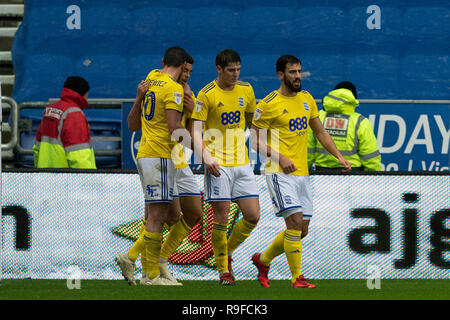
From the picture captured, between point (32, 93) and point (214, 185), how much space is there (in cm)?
589

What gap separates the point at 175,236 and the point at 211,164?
2.59 ft

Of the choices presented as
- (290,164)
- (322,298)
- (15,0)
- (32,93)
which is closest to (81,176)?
(290,164)

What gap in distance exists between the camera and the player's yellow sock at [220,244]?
705 centimetres

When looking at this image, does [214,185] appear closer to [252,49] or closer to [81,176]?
[81,176]

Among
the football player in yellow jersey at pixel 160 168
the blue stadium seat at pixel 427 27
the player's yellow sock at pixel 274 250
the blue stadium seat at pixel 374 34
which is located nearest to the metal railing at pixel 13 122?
the football player in yellow jersey at pixel 160 168

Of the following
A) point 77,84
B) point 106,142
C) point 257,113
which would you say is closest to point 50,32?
point 106,142

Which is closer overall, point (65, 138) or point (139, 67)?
point (65, 138)

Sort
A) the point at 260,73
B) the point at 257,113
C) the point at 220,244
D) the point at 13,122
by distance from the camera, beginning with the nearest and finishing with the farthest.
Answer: the point at 257,113, the point at 220,244, the point at 13,122, the point at 260,73

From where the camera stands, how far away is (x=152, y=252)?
270 inches

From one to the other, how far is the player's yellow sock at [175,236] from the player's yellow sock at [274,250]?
0.66m

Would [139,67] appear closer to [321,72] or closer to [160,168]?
[321,72]

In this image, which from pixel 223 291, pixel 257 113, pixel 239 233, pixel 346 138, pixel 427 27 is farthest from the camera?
pixel 427 27

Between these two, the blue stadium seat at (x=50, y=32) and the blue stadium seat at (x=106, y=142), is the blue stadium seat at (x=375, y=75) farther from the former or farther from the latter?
the blue stadium seat at (x=50, y=32)

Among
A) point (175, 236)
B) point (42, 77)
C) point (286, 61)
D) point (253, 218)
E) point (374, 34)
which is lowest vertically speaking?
point (175, 236)
